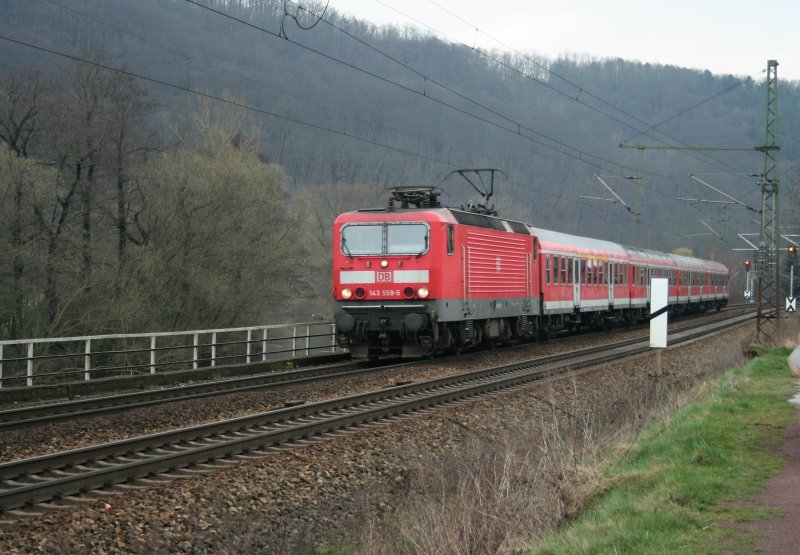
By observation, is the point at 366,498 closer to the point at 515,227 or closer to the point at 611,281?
the point at 515,227

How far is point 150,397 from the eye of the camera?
15430 mm

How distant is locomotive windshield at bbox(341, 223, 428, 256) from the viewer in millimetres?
20203

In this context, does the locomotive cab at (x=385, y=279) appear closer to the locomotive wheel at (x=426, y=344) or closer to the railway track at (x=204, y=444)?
the locomotive wheel at (x=426, y=344)

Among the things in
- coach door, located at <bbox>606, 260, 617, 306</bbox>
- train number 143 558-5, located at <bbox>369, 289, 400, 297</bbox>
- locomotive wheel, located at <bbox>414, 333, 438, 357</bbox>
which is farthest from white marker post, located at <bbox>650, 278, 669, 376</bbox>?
coach door, located at <bbox>606, 260, 617, 306</bbox>

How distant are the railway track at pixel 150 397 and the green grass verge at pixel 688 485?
282 inches

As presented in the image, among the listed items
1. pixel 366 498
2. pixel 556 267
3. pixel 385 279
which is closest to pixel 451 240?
pixel 385 279

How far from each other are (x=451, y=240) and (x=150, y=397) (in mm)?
7949

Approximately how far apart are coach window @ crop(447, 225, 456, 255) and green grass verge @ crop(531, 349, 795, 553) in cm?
850

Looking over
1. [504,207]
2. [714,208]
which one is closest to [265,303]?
[504,207]

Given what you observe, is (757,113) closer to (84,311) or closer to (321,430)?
(84,311)

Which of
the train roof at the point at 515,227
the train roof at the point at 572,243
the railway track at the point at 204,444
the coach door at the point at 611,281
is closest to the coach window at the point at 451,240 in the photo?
the train roof at the point at 515,227

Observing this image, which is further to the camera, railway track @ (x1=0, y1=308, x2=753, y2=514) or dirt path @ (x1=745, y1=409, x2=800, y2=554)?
railway track @ (x1=0, y1=308, x2=753, y2=514)

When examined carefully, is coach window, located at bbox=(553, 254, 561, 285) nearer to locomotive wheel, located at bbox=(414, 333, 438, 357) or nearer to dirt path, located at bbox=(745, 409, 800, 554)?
locomotive wheel, located at bbox=(414, 333, 438, 357)

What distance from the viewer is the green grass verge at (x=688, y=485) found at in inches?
244
